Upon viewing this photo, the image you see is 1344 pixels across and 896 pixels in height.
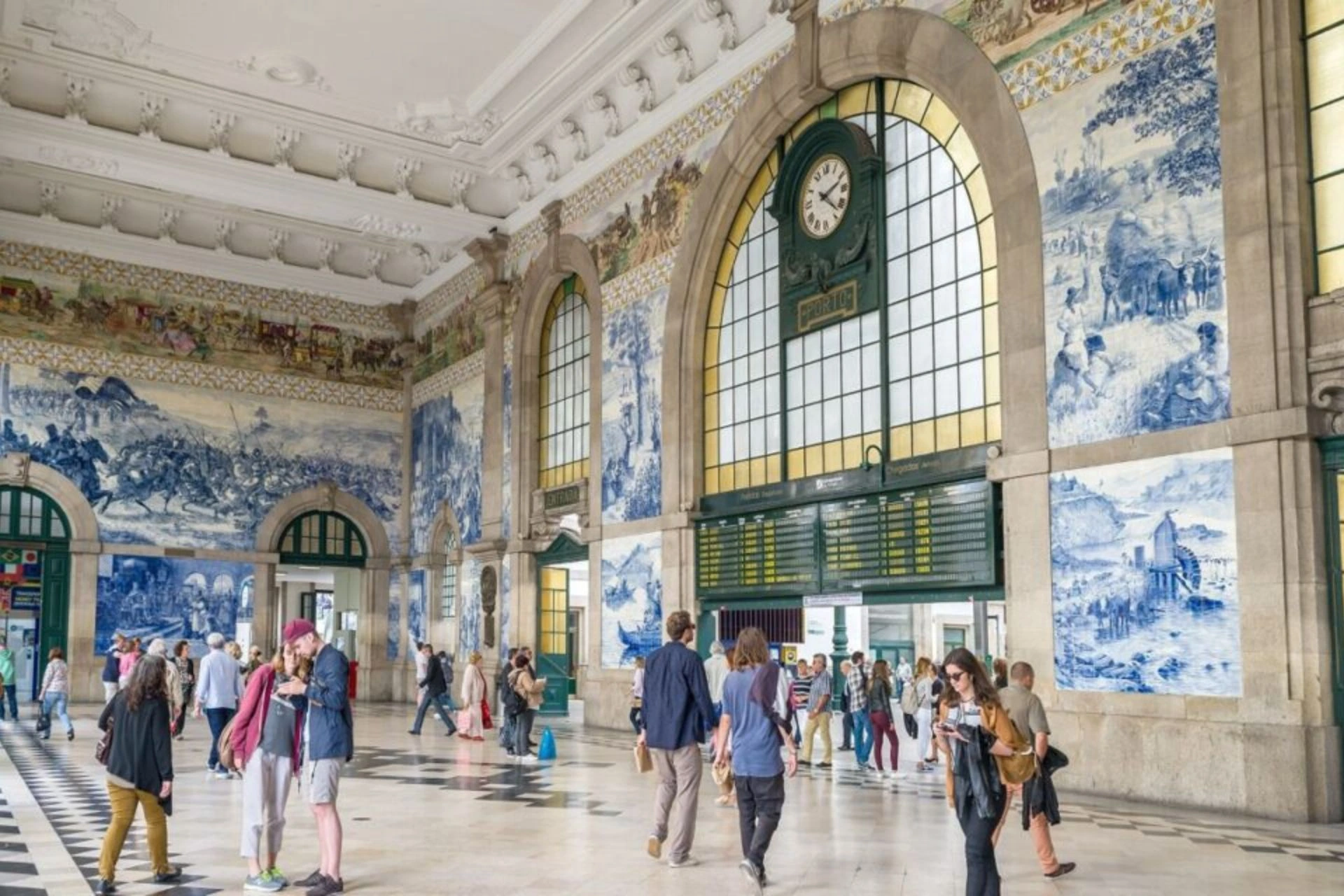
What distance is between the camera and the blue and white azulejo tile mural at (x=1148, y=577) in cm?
1085

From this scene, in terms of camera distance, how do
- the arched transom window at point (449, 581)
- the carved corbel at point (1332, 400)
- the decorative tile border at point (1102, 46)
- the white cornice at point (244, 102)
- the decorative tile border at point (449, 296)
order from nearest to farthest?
the carved corbel at point (1332, 400)
the decorative tile border at point (1102, 46)
the white cornice at point (244, 102)
the decorative tile border at point (449, 296)
the arched transom window at point (449, 581)

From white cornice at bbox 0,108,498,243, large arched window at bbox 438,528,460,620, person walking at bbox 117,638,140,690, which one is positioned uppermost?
white cornice at bbox 0,108,498,243

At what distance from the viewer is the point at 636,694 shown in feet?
58.1

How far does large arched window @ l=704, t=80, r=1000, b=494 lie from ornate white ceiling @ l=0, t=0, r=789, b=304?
8.66 feet

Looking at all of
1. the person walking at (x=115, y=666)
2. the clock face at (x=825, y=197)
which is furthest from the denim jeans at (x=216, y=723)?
the clock face at (x=825, y=197)

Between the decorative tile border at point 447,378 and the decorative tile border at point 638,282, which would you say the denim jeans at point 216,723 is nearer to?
the decorative tile border at point 638,282

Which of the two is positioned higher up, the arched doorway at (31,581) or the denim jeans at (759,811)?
the arched doorway at (31,581)

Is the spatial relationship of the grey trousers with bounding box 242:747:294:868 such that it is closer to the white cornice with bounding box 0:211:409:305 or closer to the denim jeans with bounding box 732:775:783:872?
the denim jeans with bounding box 732:775:783:872

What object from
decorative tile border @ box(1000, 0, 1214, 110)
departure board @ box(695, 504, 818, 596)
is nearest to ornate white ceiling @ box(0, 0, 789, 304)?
decorative tile border @ box(1000, 0, 1214, 110)

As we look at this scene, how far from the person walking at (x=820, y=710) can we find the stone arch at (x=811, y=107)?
11.1ft

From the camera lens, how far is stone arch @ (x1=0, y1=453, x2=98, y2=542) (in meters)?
25.0

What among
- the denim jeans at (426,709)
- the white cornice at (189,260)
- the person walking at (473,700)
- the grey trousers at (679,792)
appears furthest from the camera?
the white cornice at (189,260)

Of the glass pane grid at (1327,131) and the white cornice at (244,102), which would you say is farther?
the white cornice at (244,102)

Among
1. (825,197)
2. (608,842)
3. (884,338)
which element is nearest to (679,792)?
(608,842)
